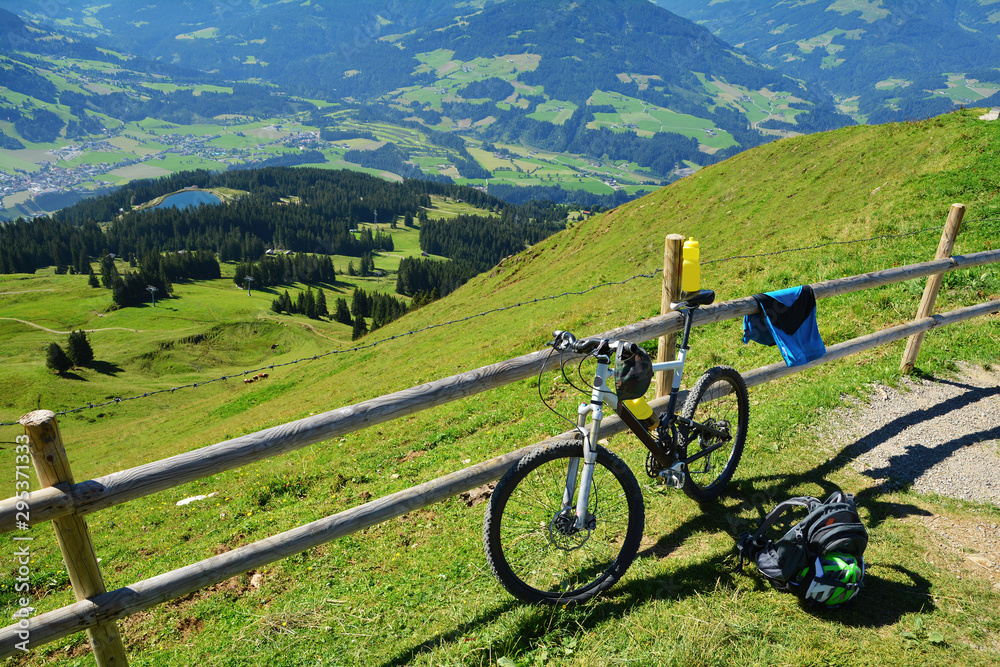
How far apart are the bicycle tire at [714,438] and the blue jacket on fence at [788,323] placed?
735 millimetres

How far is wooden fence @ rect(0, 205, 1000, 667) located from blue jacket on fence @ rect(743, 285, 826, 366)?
1.94 meters

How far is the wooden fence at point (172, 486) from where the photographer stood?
3.55 metres

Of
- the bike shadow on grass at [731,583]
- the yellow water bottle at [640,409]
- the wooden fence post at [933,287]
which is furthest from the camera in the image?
the wooden fence post at [933,287]

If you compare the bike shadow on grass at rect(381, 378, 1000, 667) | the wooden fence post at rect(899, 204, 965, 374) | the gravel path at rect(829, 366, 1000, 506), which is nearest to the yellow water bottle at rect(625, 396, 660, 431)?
the bike shadow on grass at rect(381, 378, 1000, 667)

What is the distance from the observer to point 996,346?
9555 millimetres

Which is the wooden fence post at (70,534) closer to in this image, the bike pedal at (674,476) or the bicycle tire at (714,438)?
the bike pedal at (674,476)

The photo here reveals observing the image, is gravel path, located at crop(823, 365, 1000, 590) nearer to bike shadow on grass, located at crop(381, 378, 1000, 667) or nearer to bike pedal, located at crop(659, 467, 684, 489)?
bike shadow on grass, located at crop(381, 378, 1000, 667)

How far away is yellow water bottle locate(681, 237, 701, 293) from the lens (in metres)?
5.60

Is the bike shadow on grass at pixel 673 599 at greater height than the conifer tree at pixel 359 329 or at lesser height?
greater

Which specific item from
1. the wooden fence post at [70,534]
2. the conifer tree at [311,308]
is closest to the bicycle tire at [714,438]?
the wooden fence post at [70,534]

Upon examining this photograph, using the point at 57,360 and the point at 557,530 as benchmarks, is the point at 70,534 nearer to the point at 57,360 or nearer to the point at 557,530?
the point at 557,530

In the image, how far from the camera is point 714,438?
20.0ft

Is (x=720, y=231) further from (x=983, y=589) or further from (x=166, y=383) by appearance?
(x=166, y=383)

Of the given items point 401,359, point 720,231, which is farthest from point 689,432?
point 720,231
